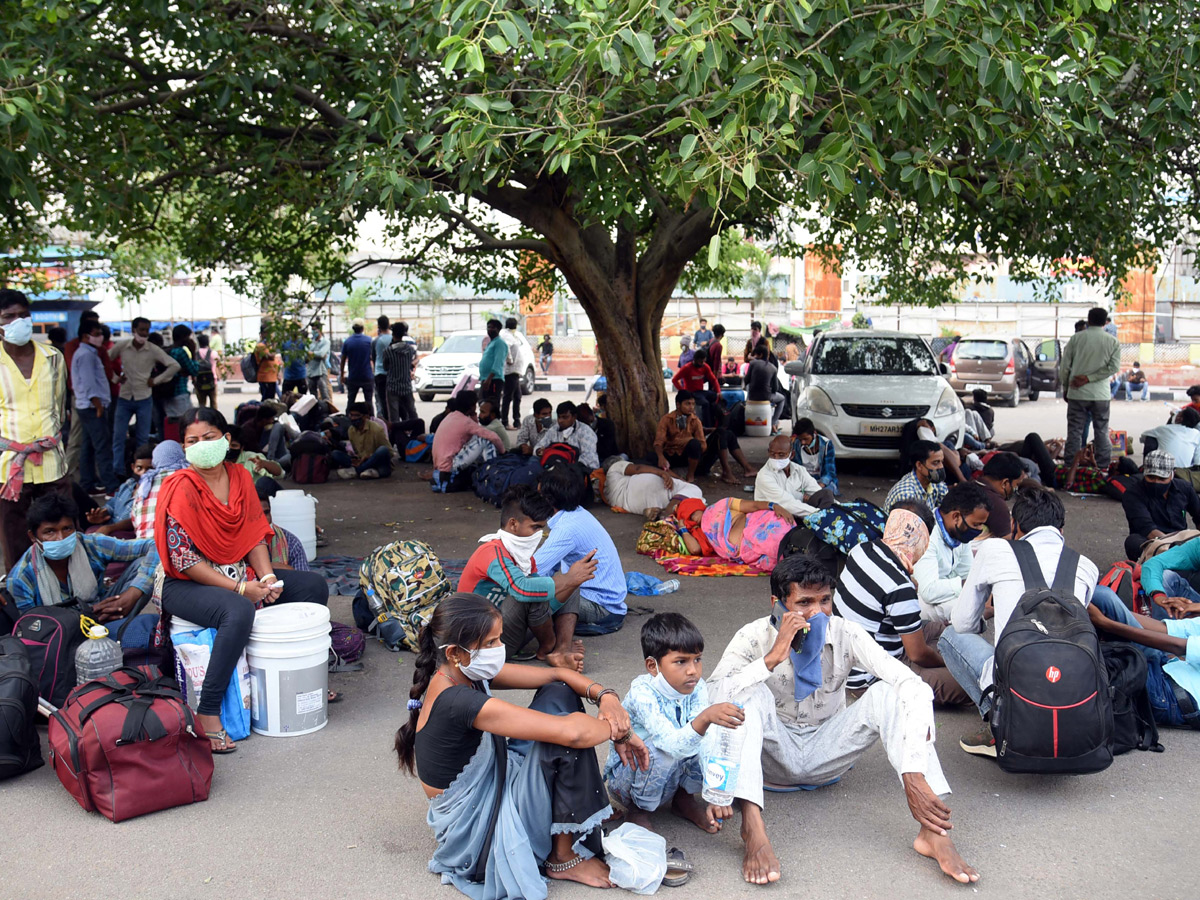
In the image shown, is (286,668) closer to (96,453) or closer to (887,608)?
(887,608)

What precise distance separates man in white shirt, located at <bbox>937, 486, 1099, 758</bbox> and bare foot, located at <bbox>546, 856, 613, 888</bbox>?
185 centimetres

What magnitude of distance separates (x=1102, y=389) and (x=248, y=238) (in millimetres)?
9858

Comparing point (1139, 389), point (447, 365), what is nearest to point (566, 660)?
point (447, 365)

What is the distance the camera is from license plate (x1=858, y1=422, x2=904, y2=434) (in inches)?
480

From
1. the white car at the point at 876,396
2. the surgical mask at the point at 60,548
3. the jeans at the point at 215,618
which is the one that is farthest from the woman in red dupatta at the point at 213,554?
the white car at the point at 876,396

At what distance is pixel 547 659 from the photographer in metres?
5.88

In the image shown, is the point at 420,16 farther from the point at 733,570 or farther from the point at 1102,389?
the point at 1102,389

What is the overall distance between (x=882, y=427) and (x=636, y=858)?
9.24 m

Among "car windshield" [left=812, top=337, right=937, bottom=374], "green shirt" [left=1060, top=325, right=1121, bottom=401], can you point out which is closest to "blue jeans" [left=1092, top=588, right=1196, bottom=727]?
"green shirt" [left=1060, top=325, right=1121, bottom=401]

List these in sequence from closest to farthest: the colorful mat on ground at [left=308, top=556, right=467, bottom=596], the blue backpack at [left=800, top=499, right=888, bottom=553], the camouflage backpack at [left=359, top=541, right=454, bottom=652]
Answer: the blue backpack at [left=800, top=499, right=888, bottom=553] < the camouflage backpack at [left=359, top=541, right=454, bottom=652] < the colorful mat on ground at [left=308, top=556, right=467, bottom=596]

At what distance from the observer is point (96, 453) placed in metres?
11.0

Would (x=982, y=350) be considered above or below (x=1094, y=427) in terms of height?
above

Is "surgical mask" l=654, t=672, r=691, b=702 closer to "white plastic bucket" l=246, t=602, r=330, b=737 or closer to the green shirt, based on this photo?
"white plastic bucket" l=246, t=602, r=330, b=737

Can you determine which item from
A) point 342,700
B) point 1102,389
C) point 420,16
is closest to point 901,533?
point 342,700
